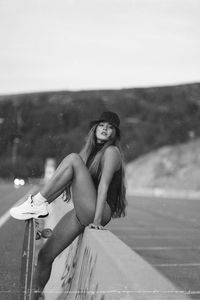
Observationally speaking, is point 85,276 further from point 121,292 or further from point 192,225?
point 192,225

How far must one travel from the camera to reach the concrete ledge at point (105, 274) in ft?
8.88

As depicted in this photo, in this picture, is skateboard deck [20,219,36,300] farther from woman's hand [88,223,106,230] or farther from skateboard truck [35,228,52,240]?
woman's hand [88,223,106,230]

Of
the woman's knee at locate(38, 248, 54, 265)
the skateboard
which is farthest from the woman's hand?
the woman's knee at locate(38, 248, 54, 265)

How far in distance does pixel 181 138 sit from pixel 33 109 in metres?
95.8

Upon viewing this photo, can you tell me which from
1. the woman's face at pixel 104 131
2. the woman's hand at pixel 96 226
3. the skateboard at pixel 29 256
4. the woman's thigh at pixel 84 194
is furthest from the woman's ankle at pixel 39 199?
the woman's face at pixel 104 131

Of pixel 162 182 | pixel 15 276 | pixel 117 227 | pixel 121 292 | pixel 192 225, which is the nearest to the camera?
pixel 121 292

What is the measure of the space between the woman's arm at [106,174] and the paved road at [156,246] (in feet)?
4.37

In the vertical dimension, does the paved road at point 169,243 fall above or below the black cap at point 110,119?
below

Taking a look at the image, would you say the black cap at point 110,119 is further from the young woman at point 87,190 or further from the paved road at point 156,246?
the paved road at point 156,246

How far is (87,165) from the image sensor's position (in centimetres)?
551

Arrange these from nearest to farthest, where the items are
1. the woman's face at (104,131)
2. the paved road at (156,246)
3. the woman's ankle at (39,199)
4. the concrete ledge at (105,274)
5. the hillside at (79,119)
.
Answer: the concrete ledge at (105,274) < the woman's ankle at (39,199) < the woman's face at (104,131) < the paved road at (156,246) < the hillside at (79,119)

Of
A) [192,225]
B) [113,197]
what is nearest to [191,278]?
[113,197]

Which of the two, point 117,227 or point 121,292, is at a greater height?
point 121,292

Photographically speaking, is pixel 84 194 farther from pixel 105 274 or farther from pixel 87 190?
pixel 105 274
